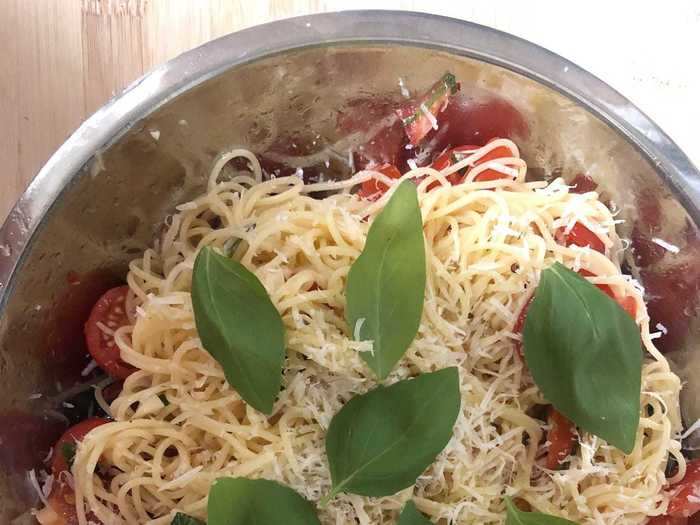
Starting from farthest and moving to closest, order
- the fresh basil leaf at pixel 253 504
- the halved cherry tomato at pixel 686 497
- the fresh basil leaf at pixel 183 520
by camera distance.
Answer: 1. the halved cherry tomato at pixel 686 497
2. the fresh basil leaf at pixel 183 520
3. the fresh basil leaf at pixel 253 504

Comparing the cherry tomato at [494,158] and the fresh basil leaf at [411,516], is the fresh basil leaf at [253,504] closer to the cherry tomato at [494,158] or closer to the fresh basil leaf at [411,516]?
the fresh basil leaf at [411,516]

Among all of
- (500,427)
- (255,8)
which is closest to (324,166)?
→ (255,8)

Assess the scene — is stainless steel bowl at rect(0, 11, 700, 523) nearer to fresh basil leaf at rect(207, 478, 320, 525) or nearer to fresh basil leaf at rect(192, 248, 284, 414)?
fresh basil leaf at rect(192, 248, 284, 414)

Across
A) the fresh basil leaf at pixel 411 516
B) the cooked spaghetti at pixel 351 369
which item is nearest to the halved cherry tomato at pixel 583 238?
the cooked spaghetti at pixel 351 369

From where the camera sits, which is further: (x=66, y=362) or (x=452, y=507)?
(x=66, y=362)

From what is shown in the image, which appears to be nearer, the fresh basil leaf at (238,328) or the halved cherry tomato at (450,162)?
the fresh basil leaf at (238,328)

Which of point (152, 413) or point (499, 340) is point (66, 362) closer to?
point (152, 413)

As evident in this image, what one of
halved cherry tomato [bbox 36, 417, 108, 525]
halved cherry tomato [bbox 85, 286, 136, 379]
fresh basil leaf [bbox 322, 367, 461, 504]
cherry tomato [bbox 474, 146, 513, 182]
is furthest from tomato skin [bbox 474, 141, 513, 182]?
halved cherry tomato [bbox 36, 417, 108, 525]
